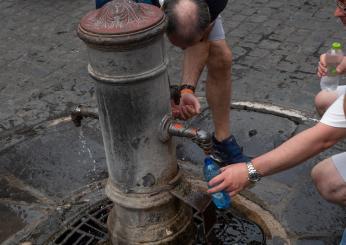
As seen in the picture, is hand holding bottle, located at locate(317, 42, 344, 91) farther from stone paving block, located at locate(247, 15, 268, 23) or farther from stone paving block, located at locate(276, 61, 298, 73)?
stone paving block, located at locate(247, 15, 268, 23)

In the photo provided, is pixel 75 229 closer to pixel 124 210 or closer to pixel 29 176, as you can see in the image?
pixel 124 210

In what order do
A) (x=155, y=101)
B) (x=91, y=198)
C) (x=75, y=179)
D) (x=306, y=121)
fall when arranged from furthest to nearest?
(x=306, y=121), (x=75, y=179), (x=91, y=198), (x=155, y=101)

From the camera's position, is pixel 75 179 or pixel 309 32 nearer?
pixel 75 179

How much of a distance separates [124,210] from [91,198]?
2.36 ft

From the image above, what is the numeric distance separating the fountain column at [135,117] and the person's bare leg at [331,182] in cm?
76

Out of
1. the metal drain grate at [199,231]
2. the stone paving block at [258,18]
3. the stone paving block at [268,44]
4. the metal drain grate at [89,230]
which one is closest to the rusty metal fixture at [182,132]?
the metal drain grate at [199,231]

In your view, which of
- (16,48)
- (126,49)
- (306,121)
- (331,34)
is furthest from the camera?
(16,48)

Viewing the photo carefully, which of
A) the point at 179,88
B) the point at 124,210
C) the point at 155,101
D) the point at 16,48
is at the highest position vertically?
the point at 155,101

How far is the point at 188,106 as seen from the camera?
3100mm

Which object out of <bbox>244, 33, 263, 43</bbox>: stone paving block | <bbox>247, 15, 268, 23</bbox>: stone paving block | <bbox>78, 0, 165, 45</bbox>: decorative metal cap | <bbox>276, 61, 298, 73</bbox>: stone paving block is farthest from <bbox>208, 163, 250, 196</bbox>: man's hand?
<bbox>247, 15, 268, 23</bbox>: stone paving block

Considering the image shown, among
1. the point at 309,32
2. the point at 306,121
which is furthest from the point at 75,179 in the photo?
the point at 309,32

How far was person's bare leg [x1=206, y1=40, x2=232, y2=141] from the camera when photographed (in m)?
3.42

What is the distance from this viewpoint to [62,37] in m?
6.16

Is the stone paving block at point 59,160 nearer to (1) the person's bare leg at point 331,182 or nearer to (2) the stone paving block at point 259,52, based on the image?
(1) the person's bare leg at point 331,182
